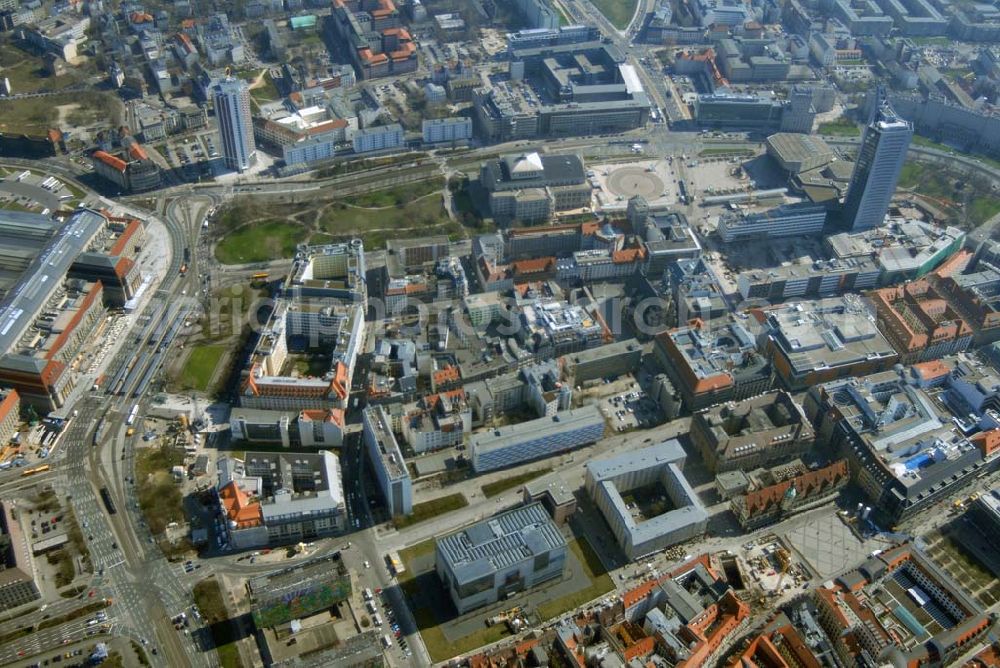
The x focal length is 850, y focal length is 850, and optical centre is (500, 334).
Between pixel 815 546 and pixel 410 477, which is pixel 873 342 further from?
pixel 410 477

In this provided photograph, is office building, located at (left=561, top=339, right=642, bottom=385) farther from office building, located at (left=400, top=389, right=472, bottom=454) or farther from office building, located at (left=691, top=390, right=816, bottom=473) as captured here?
office building, located at (left=400, top=389, right=472, bottom=454)

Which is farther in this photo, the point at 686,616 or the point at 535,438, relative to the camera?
the point at 535,438

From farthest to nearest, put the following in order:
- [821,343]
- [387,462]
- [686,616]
→ [821,343]
[387,462]
[686,616]

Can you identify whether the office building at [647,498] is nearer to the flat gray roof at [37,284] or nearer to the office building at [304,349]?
the office building at [304,349]

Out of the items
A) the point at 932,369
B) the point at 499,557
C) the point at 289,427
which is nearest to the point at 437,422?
the point at 289,427

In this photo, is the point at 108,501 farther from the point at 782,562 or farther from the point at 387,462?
the point at 782,562

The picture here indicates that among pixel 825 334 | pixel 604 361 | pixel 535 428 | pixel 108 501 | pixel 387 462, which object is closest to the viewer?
pixel 387 462

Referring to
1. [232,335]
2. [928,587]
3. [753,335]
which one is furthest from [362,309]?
[928,587]
